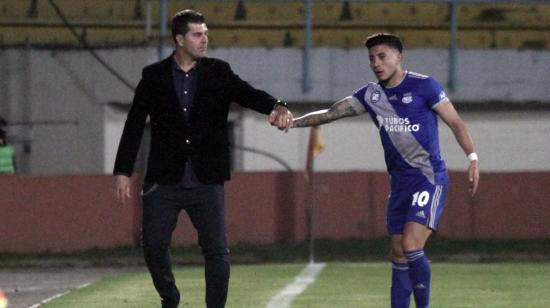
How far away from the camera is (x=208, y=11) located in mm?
26625

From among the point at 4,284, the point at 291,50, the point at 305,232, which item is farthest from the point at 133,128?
the point at 291,50

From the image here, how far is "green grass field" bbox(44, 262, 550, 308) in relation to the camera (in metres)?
12.8

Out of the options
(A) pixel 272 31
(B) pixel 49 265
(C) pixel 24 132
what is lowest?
(B) pixel 49 265

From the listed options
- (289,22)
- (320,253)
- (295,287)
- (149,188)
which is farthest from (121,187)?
(289,22)

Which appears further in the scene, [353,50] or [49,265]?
[353,50]

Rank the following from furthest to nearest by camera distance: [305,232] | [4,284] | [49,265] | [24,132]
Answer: [24,132]
[305,232]
[49,265]
[4,284]

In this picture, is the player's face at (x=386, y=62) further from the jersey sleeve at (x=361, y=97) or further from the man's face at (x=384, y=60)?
the jersey sleeve at (x=361, y=97)

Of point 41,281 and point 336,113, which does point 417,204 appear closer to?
point 336,113

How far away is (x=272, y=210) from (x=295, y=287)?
367 inches

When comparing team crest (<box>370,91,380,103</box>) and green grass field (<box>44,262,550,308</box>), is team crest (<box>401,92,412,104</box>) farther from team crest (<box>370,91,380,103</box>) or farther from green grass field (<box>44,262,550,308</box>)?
green grass field (<box>44,262,550,308</box>)

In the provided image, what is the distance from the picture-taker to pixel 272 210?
24.0 m

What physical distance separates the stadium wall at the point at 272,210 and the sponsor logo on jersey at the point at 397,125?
532 inches

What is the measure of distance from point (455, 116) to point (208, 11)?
1699cm

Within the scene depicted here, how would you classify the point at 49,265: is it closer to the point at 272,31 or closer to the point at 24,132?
the point at 24,132
